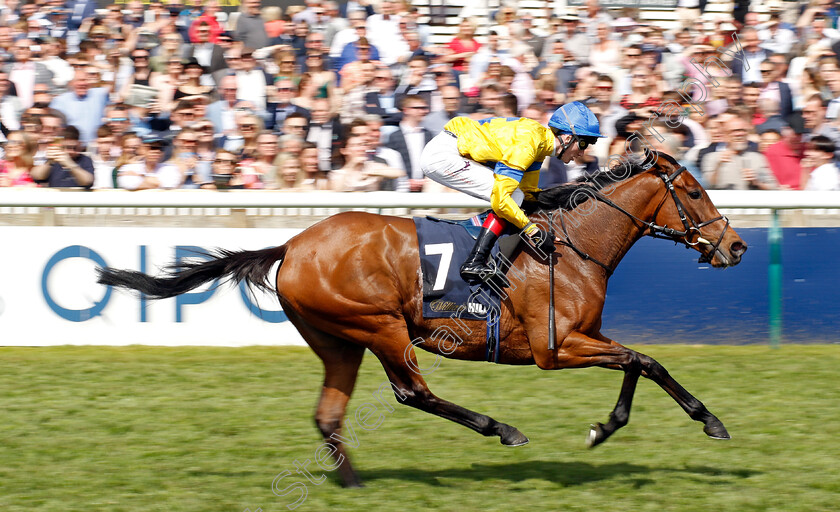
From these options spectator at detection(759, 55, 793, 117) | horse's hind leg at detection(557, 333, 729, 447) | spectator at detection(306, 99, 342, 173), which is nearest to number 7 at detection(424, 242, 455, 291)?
horse's hind leg at detection(557, 333, 729, 447)

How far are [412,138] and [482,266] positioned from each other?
11.0 feet

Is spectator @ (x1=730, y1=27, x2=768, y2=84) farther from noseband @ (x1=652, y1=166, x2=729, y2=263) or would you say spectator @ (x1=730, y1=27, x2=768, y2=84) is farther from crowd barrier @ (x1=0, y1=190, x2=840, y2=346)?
noseband @ (x1=652, y1=166, x2=729, y2=263)

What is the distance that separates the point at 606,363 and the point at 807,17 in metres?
6.49

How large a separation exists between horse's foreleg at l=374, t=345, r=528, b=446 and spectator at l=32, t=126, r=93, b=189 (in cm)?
380

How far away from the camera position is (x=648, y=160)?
478 cm

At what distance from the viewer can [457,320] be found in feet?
14.5

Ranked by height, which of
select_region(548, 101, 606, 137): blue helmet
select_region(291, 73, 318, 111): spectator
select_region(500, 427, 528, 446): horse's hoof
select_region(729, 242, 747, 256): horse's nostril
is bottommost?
select_region(500, 427, 528, 446): horse's hoof

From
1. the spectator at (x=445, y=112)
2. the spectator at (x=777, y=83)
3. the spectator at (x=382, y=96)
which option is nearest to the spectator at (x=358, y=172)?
the spectator at (x=445, y=112)

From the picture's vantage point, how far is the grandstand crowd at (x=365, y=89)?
7414mm

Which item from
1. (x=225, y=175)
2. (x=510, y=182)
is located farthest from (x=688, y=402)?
(x=225, y=175)

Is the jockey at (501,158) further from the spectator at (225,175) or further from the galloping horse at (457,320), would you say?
the spectator at (225,175)

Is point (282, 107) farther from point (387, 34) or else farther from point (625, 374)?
point (625, 374)

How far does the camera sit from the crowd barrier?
6.87 meters

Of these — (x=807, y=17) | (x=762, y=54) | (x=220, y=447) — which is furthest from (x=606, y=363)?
(x=807, y=17)
